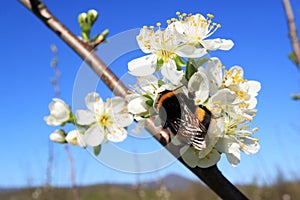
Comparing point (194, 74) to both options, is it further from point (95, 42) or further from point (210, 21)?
point (95, 42)

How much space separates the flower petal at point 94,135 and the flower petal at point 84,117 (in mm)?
18

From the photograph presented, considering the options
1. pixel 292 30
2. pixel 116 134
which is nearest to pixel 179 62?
pixel 116 134

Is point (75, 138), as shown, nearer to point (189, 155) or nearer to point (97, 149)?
point (97, 149)

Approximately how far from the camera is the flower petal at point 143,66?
49cm

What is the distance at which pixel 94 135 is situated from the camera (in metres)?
0.67

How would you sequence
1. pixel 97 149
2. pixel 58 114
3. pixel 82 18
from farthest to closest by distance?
pixel 82 18 → pixel 58 114 → pixel 97 149

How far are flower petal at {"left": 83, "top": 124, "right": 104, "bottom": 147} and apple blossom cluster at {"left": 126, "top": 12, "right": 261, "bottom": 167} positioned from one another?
12cm

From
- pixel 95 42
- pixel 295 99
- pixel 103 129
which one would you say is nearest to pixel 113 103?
pixel 103 129

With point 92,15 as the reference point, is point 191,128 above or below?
below

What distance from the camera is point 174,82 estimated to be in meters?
0.46

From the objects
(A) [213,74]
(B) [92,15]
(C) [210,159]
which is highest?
(B) [92,15]

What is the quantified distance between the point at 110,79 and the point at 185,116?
0.91ft

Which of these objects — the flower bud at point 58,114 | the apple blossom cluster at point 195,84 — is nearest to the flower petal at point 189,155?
the apple blossom cluster at point 195,84

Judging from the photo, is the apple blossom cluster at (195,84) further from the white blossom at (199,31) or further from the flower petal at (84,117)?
the flower petal at (84,117)
